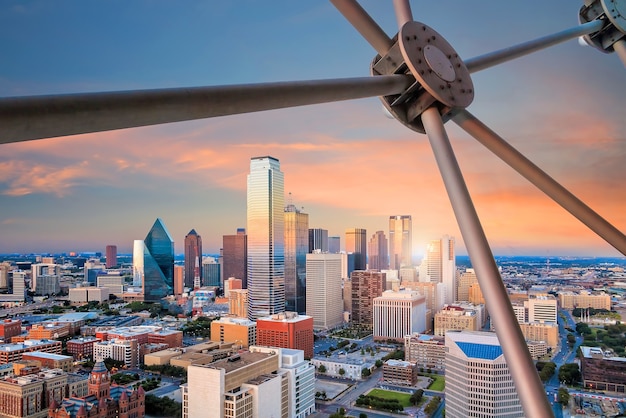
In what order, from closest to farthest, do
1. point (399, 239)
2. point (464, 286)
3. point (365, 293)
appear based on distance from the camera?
1. point (365, 293)
2. point (464, 286)
3. point (399, 239)

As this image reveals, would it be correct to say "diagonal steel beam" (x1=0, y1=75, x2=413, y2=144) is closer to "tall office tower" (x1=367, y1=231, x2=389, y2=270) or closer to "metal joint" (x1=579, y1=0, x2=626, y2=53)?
"metal joint" (x1=579, y1=0, x2=626, y2=53)

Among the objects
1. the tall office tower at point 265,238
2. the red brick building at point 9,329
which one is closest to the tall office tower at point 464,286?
the tall office tower at point 265,238

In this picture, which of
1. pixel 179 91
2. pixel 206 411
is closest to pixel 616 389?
pixel 206 411

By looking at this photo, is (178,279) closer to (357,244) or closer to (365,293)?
(357,244)

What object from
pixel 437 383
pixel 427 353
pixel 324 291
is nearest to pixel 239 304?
pixel 324 291

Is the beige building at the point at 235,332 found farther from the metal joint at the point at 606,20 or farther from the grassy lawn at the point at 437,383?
the metal joint at the point at 606,20

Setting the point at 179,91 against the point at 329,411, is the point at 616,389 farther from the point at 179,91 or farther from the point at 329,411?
the point at 179,91
